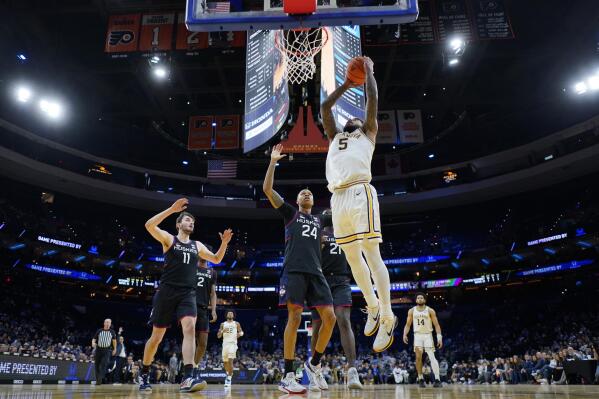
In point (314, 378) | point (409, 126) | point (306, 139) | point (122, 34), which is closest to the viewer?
point (314, 378)

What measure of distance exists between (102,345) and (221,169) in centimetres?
1240

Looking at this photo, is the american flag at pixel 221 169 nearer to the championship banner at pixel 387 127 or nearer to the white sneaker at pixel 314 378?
the championship banner at pixel 387 127

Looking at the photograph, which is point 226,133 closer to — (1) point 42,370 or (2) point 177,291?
(1) point 42,370

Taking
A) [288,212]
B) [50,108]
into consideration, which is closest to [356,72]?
[288,212]

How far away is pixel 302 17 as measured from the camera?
651 centimetres

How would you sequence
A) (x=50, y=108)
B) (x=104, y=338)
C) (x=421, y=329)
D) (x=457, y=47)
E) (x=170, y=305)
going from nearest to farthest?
(x=170, y=305) → (x=421, y=329) → (x=104, y=338) → (x=457, y=47) → (x=50, y=108)

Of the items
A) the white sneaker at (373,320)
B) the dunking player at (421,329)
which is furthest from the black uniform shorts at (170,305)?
the dunking player at (421,329)

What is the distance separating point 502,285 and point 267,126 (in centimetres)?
2383

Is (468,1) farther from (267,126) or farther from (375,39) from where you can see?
(267,126)

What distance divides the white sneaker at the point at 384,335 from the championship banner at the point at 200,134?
49.3ft

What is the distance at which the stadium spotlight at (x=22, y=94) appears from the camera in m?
20.4

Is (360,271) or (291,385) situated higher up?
(360,271)

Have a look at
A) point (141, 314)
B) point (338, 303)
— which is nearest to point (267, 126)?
point (338, 303)

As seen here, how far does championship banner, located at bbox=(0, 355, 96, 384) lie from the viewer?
11656 mm
